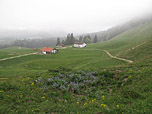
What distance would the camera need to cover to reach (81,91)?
383 inches

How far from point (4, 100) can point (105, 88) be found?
8.95m

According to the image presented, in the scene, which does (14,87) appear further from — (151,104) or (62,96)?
(151,104)

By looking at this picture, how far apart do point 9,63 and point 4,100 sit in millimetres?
50876

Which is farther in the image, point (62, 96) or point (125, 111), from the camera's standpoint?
point (62, 96)

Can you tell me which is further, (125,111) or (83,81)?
(83,81)

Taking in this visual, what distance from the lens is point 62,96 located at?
27.8 ft

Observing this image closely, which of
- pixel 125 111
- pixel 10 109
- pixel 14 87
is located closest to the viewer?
pixel 125 111

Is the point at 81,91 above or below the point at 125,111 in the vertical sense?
below

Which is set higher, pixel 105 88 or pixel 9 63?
pixel 105 88

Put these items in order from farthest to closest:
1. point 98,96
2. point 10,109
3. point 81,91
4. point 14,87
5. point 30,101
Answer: point 81,91 → point 14,87 → point 98,96 → point 30,101 → point 10,109

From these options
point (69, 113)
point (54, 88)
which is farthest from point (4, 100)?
point (69, 113)

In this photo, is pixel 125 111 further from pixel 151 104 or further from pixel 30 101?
pixel 30 101

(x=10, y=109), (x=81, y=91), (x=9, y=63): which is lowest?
(x=9, y=63)

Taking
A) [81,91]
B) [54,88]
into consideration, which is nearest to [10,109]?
[54,88]
